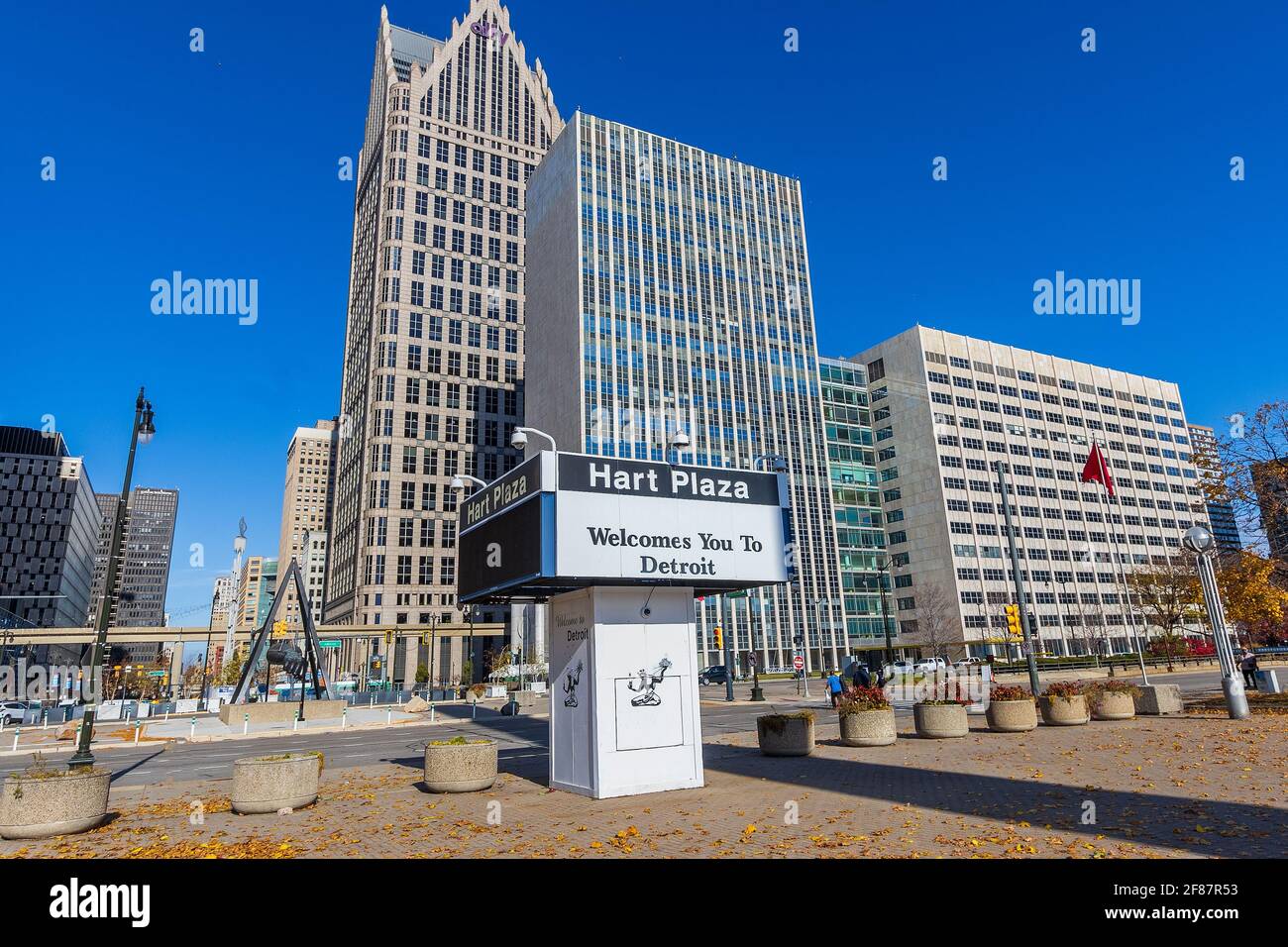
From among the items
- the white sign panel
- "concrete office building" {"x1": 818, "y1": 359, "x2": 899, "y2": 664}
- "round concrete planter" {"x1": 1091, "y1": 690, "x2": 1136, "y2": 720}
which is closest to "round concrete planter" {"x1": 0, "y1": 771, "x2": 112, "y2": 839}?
the white sign panel

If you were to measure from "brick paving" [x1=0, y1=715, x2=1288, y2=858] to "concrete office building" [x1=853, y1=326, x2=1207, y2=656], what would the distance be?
7918cm

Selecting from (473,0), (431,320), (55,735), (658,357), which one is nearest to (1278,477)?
(55,735)

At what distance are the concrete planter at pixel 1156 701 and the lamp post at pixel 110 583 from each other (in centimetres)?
2968

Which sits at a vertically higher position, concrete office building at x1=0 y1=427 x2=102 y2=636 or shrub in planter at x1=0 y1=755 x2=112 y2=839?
concrete office building at x1=0 y1=427 x2=102 y2=636

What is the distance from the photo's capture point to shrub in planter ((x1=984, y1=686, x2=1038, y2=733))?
20.6 m

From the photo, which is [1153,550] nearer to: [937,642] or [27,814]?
[937,642]

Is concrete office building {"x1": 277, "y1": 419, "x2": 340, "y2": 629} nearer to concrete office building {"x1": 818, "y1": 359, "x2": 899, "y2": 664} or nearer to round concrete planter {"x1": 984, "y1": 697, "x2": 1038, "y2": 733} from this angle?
concrete office building {"x1": 818, "y1": 359, "x2": 899, "y2": 664}

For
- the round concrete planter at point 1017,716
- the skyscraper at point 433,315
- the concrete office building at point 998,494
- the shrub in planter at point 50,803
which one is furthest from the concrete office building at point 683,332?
the shrub in planter at point 50,803

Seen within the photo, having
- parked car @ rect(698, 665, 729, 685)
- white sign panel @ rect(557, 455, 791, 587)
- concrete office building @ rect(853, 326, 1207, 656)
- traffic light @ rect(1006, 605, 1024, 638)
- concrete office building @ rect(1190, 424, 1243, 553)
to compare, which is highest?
concrete office building @ rect(853, 326, 1207, 656)

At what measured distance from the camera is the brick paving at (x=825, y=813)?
28.7 ft

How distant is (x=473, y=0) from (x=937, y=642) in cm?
13439

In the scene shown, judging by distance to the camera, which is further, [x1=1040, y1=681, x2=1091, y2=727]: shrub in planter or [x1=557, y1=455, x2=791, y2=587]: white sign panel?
[x1=1040, y1=681, x2=1091, y2=727]: shrub in planter
